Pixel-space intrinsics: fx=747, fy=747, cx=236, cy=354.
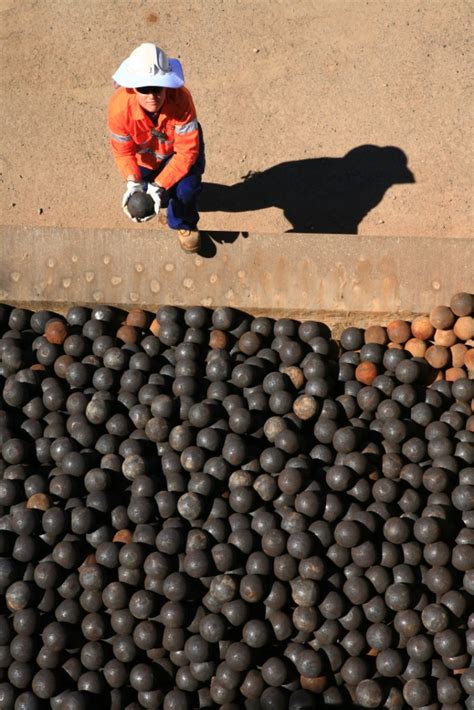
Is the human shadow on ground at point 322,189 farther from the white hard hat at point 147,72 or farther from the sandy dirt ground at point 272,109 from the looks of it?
the white hard hat at point 147,72

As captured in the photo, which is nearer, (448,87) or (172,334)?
(172,334)

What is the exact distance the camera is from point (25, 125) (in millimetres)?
7125

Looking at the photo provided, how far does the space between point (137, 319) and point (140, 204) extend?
38.0 inches

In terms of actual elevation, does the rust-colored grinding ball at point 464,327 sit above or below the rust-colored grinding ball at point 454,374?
above

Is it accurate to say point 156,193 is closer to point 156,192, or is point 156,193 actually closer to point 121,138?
point 156,192

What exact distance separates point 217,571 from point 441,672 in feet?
5.10

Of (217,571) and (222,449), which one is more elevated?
(222,449)

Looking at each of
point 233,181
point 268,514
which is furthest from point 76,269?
point 268,514

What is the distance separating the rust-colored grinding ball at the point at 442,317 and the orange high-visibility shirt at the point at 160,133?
7.01 feet

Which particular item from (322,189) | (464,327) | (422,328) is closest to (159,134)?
(322,189)

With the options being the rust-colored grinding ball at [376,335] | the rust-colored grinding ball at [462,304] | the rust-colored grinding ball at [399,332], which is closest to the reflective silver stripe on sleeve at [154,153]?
the rust-colored grinding ball at [376,335]

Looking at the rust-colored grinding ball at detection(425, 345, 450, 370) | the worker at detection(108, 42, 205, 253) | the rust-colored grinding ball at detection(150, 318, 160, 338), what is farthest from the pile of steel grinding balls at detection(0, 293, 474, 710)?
the worker at detection(108, 42, 205, 253)

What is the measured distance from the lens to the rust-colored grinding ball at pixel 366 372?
5613 millimetres

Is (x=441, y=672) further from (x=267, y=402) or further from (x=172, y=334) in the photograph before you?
(x=172, y=334)
